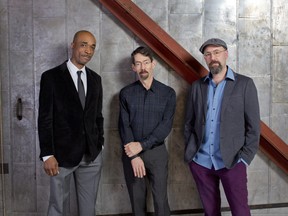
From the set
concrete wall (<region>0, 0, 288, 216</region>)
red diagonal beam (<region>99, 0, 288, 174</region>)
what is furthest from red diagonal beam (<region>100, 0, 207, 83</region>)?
concrete wall (<region>0, 0, 288, 216</region>)

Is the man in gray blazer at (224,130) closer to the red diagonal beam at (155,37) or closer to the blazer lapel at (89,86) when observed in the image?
the red diagonal beam at (155,37)

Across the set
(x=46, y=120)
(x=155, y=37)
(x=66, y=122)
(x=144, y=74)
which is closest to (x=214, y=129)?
(x=144, y=74)

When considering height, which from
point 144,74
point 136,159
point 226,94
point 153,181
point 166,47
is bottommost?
point 153,181

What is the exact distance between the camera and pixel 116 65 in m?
2.82

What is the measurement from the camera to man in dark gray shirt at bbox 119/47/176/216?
7.73ft

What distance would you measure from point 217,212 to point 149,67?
1.22 m

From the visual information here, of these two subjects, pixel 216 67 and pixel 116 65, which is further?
pixel 116 65

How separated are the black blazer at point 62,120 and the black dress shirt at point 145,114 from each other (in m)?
0.30

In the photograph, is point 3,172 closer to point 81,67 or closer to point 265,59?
point 81,67

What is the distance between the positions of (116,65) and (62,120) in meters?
0.85

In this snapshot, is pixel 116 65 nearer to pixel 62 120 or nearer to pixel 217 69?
pixel 62 120

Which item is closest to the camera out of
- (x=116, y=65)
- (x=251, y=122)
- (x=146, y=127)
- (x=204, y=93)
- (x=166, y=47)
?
(x=251, y=122)

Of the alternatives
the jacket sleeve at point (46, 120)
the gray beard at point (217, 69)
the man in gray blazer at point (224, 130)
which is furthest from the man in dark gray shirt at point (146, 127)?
the jacket sleeve at point (46, 120)

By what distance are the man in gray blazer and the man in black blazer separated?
0.77 meters
